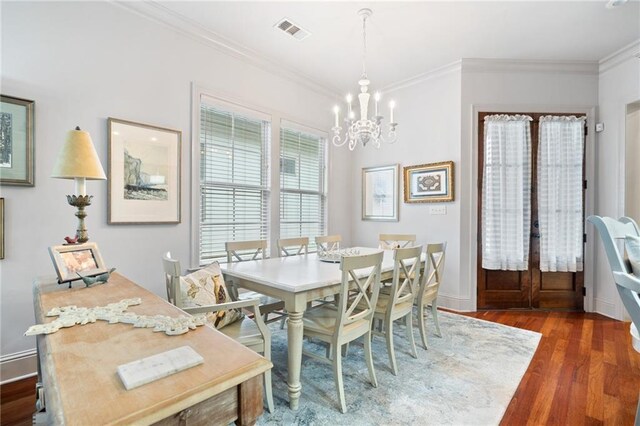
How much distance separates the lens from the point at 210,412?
2.35ft

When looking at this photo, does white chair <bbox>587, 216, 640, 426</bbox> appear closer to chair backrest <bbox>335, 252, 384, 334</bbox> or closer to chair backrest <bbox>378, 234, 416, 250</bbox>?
chair backrest <bbox>335, 252, 384, 334</bbox>

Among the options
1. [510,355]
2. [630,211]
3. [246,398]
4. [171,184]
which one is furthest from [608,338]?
[171,184]

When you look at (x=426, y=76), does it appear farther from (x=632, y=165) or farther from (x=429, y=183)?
(x=632, y=165)

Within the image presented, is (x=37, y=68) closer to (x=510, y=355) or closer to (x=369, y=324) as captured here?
(x=369, y=324)

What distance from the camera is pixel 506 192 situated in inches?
150

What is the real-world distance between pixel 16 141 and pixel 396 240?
3.52m

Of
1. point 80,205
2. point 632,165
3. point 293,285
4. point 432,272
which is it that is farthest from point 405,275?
point 632,165

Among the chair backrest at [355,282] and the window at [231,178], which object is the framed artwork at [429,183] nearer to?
the window at [231,178]

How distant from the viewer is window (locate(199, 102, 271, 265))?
3.29 m

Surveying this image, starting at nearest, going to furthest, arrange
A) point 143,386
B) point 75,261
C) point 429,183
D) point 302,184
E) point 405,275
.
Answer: point 143,386
point 75,261
point 405,275
point 429,183
point 302,184

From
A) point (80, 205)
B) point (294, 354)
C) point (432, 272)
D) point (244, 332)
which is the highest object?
point (80, 205)

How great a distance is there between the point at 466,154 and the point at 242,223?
9.58 feet

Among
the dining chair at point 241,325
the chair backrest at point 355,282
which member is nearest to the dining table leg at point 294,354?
the dining chair at point 241,325

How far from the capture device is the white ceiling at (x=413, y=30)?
9.11 feet
